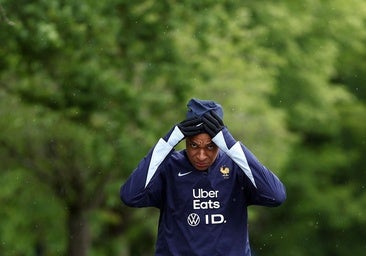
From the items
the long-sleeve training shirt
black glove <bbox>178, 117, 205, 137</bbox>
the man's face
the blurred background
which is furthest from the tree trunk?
black glove <bbox>178, 117, 205, 137</bbox>

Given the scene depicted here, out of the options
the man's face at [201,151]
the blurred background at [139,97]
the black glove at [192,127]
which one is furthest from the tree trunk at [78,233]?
the black glove at [192,127]

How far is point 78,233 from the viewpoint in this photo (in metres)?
23.1

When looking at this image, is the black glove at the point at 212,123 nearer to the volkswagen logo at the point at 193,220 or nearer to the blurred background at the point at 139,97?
the volkswagen logo at the point at 193,220

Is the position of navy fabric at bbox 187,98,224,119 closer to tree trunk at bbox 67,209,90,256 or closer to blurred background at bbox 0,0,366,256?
blurred background at bbox 0,0,366,256

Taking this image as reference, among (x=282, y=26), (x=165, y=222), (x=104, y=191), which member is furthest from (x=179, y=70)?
(x=165, y=222)

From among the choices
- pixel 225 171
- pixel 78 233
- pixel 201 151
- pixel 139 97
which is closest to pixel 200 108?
pixel 201 151

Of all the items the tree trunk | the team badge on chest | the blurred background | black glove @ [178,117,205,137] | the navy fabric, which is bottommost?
the tree trunk

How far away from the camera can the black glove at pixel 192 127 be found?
6801 millimetres

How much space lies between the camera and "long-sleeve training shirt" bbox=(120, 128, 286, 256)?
273 inches

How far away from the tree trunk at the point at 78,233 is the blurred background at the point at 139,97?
0.03 m

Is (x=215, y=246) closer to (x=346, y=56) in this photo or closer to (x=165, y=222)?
(x=165, y=222)

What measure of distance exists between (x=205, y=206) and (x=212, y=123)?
19.6 inches

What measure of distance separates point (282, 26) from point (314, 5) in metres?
2.33

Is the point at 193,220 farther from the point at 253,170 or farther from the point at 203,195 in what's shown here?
the point at 253,170
